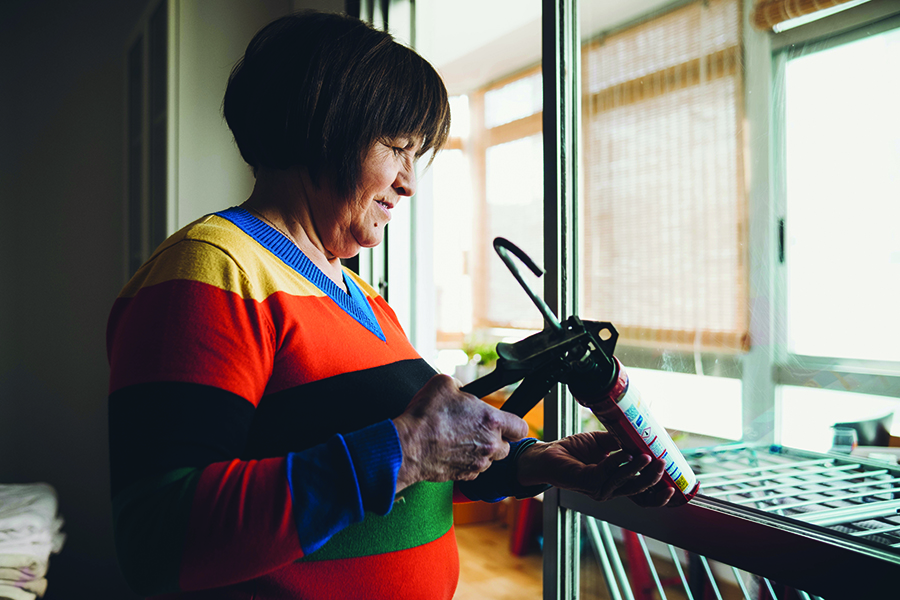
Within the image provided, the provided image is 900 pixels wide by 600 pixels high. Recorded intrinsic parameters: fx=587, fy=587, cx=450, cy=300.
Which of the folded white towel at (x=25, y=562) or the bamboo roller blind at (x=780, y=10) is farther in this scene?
the folded white towel at (x=25, y=562)

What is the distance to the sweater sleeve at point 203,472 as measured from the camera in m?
0.45

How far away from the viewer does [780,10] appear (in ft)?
2.93

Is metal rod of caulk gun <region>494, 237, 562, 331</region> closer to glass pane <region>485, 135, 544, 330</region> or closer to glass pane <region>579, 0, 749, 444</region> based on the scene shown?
glass pane <region>579, 0, 749, 444</region>

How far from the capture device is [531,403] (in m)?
0.56

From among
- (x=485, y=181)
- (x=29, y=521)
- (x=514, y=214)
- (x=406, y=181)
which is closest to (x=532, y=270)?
(x=406, y=181)

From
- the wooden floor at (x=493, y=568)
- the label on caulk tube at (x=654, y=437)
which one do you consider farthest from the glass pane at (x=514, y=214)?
the label on caulk tube at (x=654, y=437)

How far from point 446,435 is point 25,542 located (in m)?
1.59

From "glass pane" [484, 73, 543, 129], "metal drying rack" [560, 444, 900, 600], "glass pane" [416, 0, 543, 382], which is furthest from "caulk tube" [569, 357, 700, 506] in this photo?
"glass pane" [484, 73, 543, 129]

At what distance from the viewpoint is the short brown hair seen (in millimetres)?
647

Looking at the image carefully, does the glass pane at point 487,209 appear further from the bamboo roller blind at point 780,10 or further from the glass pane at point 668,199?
the bamboo roller blind at point 780,10

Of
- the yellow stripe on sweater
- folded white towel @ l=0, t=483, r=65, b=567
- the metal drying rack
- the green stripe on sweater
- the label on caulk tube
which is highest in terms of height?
the yellow stripe on sweater

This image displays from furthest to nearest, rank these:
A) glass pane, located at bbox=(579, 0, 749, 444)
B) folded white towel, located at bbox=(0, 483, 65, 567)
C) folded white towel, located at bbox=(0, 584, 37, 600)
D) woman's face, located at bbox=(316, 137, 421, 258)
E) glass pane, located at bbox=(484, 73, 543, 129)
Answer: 1. glass pane, located at bbox=(484, 73, 543, 129)
2. folded white towel, located at bbox=(0, 483, 65, 567)
3. folded white towel, located at bbox=(0, 584, 37, 600)
4. glass pane, located at bbox=(579, 0, 749, 444)
5. woman's face, located at bbox=(316, 137, 421, 258)

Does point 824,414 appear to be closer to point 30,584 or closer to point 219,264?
point 219,264

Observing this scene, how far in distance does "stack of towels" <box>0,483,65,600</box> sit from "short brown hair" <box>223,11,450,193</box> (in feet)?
4.56
